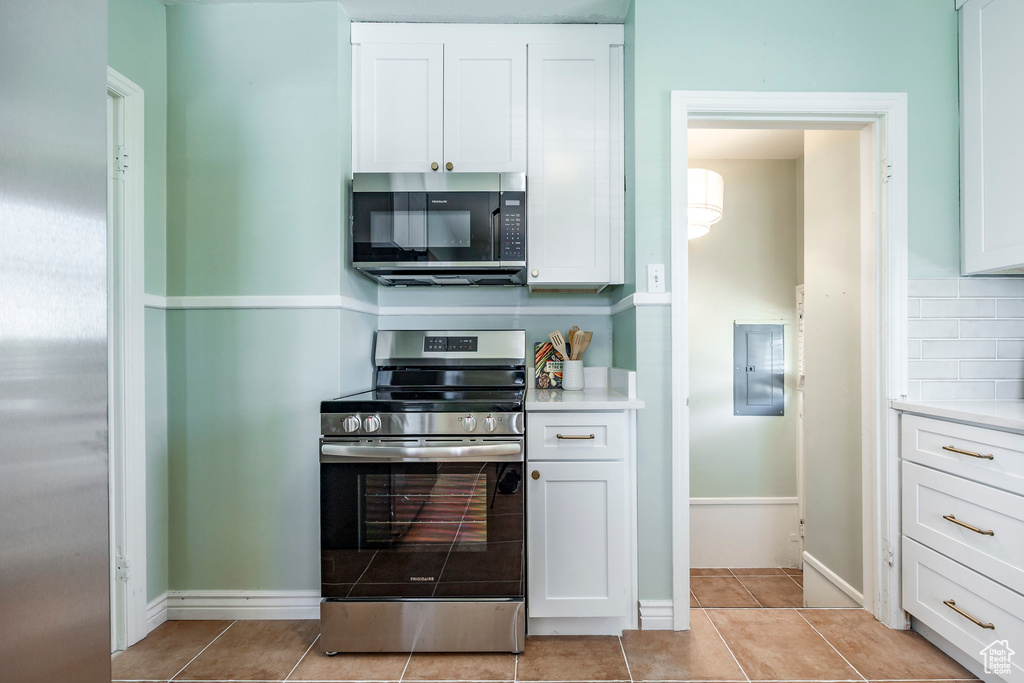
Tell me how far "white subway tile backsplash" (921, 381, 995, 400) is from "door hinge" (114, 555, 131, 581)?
2992 mm

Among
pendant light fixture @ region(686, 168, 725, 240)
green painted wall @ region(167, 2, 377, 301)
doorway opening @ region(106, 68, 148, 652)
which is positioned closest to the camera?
doorway opening @ region(106, 68, 148, 652)

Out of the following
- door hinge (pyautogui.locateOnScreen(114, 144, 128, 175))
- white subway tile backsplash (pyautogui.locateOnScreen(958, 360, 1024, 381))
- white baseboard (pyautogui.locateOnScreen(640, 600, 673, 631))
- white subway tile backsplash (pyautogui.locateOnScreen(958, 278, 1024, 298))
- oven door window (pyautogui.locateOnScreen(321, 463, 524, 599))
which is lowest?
white baseboard (pyautogui.locateOnScreen(640, 600, 673, 631))

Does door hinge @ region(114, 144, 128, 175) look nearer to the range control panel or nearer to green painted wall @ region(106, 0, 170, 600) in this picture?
green painted wall @ region(106, 0, 170, 600)

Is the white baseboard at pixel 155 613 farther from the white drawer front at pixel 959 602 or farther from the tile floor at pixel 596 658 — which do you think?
the white drawer front at pixel 959 602

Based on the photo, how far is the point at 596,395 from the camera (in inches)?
87.4

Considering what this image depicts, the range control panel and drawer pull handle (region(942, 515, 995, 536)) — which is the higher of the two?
the range control panel

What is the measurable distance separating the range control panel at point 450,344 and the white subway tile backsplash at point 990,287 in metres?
1.95

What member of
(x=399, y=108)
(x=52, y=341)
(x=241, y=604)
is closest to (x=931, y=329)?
(x=399, y=108)

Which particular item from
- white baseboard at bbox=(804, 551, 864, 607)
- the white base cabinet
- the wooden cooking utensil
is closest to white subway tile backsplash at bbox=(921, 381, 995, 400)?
white baseboard at bbox=(804, 551, 864, 607)

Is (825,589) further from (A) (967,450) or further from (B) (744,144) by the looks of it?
(B) (744,144)

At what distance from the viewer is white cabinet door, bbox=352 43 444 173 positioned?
7.25 ft

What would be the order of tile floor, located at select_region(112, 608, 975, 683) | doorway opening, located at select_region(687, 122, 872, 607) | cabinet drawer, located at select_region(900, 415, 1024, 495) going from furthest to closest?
1. doorway opening, located at select_region(687, 122, 872, 607)
2. tile floor, located at select_region(112, 608, 975, 683)
3. cabinet drawer, located at select_region(900, 415, 1024, 495)

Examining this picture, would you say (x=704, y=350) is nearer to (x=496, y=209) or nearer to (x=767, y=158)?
(x=767, y=158)

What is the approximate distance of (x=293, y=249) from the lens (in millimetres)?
2094
